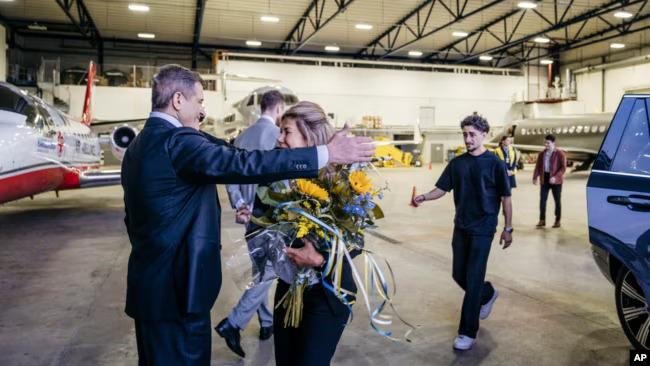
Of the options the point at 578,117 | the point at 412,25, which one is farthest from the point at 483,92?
the point at 578,117

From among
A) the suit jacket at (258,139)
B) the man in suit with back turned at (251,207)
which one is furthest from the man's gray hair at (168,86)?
the suit jacket at (258,139)

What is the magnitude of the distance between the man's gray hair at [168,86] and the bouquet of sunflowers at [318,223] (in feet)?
2.06

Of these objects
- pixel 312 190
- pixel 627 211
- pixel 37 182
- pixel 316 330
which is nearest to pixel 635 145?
pixel 627 211

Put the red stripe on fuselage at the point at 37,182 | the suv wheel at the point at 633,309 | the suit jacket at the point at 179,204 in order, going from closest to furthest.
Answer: the suit jacket at the point at 179,204
the suv wheel at the point at 633,309
the red stripe on fuselage at the point at 37,182

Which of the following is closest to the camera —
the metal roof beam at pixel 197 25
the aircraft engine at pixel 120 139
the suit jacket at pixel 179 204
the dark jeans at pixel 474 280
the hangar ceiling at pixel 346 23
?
the suit jacket at pixel 179 204

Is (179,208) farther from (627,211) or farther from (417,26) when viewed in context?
(417,26)

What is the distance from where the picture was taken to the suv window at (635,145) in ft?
11.6

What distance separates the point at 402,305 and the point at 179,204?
3663 mm

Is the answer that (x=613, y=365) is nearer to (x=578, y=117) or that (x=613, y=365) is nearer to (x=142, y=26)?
(x=578, y=117)

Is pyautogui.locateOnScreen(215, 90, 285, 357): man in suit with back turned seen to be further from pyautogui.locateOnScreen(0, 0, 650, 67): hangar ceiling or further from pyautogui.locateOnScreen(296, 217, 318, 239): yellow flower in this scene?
pyautogui.locateOnScreen(0, 0, 650, 67): hangar ceiling

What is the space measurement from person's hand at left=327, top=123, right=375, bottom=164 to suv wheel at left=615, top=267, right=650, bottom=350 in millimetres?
2692

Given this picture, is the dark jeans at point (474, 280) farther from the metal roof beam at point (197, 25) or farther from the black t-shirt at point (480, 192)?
the metal roof beam at point (197, 25)

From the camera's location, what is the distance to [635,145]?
3.62 metres

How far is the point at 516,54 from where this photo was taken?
1683 inches
